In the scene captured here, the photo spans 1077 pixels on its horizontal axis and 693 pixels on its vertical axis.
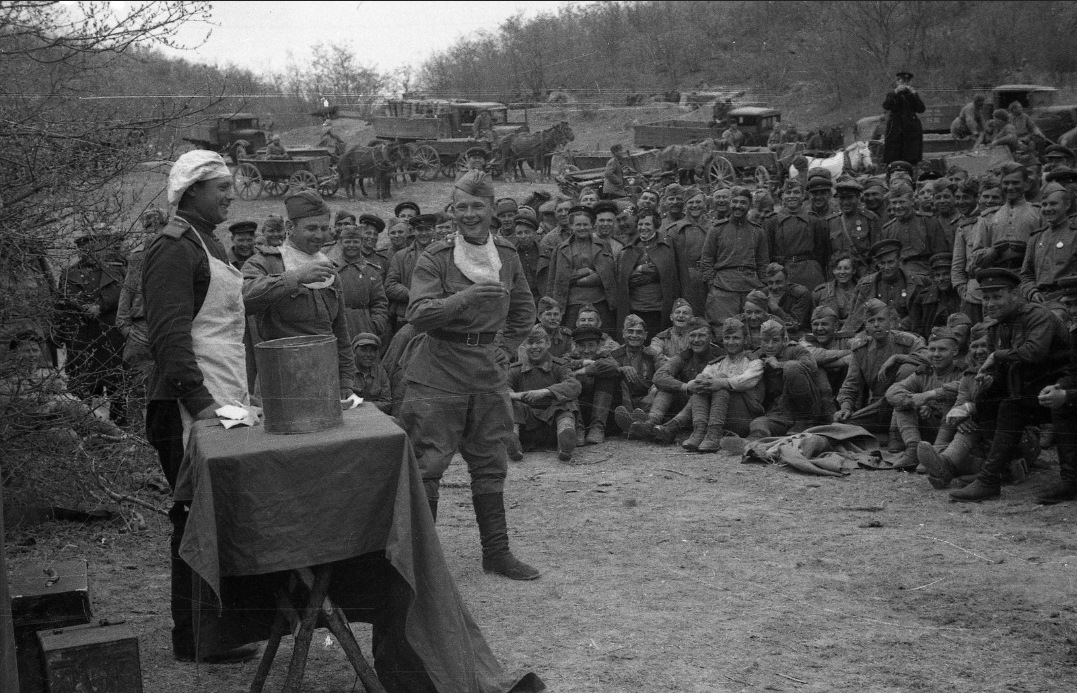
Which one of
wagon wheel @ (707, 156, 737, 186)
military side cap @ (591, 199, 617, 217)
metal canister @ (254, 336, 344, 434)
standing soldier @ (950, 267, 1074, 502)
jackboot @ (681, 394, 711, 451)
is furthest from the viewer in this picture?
wagon wheel @ (707, 156, 737, 186)

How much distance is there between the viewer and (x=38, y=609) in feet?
13.5

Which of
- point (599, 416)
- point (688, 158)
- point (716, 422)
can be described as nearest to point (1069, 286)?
point (716, 422)

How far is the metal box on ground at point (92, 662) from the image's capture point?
364cm

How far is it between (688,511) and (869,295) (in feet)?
11.9

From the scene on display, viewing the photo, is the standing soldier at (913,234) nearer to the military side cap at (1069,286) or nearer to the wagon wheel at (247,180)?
the military side cap at (1069,286)

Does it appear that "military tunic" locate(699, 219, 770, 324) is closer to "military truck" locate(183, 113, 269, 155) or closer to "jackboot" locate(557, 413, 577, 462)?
"jackboot" locate(557, 413, 577, 462)

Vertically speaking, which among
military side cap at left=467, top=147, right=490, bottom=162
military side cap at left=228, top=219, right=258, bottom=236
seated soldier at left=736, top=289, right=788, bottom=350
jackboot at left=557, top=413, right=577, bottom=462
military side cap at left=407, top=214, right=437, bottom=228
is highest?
military side cap at left=467, top=147, right=490, bottom=162

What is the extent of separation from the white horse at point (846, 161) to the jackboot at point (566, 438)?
1208cm

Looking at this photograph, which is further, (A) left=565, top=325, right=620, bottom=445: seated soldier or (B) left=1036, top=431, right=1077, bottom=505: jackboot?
(A) left=565, top=325, right=620, bottom=445: seated soldier

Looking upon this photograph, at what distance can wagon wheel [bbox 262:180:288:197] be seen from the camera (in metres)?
23.2

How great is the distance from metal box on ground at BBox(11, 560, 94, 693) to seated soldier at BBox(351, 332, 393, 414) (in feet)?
14.0

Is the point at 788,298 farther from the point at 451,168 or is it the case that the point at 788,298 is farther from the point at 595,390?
the point at 451,168

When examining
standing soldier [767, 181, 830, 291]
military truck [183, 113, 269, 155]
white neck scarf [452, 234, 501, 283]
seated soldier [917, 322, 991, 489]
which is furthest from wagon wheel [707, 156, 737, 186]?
white neck scarf [452, 234, 501, 283]

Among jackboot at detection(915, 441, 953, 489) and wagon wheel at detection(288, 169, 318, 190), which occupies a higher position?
wagon wheel at detection(288, 169, 318, 190)
